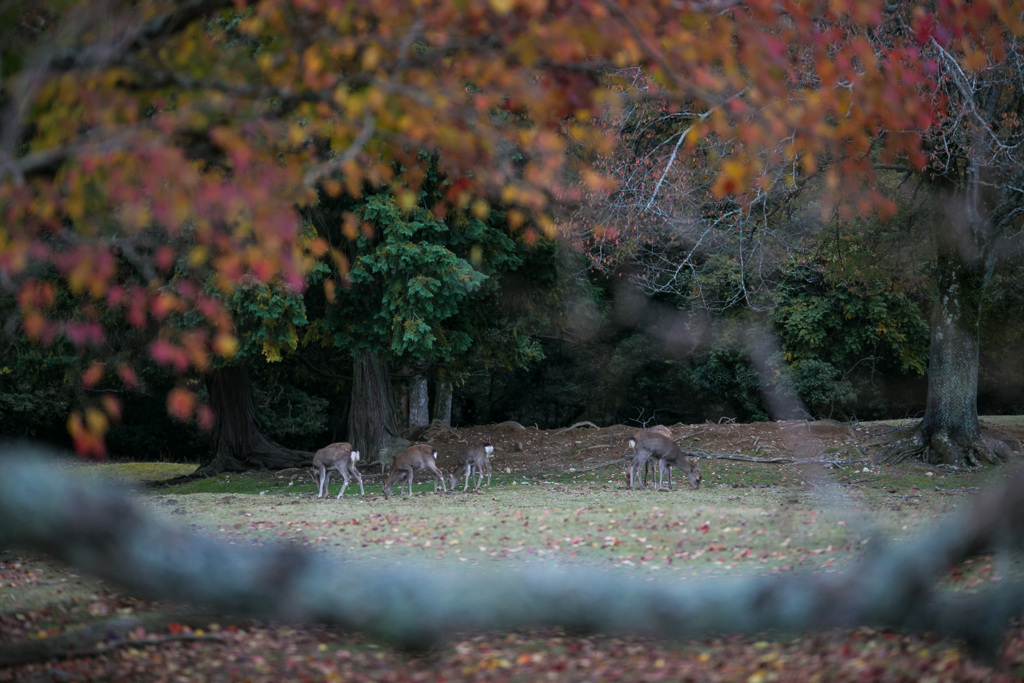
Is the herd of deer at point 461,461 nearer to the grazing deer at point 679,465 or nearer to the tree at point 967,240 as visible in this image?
the grazing deer at point 679,465

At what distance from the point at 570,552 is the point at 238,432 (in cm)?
1637

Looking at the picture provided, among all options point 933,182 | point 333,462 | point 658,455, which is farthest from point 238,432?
point 933,182

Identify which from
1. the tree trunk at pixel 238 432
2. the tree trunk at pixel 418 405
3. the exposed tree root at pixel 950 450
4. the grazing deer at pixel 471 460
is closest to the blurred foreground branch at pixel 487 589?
the grazing deer at pixel 471 460

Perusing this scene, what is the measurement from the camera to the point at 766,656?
259 inches

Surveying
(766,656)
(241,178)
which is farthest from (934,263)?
(241,178)

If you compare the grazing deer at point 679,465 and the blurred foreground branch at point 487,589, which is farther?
the grazing deer at point 679,465

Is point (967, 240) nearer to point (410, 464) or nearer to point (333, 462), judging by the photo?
point (410, 464)

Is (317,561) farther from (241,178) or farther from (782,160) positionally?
(782,160)

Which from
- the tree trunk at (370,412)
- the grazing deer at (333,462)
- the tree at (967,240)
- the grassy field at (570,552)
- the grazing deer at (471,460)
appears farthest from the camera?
the tree trunk at (370,412)

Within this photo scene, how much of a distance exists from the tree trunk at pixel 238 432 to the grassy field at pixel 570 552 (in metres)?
6.24

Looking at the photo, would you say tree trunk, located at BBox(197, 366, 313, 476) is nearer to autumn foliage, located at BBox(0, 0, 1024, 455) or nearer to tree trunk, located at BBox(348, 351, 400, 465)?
tree trunk, located at BBox(348, 351, 400, 465)

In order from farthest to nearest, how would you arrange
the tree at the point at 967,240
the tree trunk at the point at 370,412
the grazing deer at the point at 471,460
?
the tree trunk at the point at 370,412, the grazing deer at the point at 471,460, the tree at the point at 967,240

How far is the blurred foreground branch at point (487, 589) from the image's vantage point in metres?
6.24

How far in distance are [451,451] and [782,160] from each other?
12534mm
